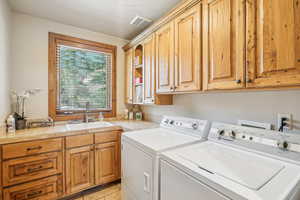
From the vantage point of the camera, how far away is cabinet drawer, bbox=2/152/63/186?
1455mm

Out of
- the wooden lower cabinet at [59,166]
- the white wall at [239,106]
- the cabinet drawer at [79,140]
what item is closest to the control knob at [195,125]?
the white wall at [239,106]

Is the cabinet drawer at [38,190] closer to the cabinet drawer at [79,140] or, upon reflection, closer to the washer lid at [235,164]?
the cabinet drawer at [79,140]

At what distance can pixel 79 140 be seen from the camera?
1.83 metres

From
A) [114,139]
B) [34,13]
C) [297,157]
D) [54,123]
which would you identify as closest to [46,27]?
[34,13]

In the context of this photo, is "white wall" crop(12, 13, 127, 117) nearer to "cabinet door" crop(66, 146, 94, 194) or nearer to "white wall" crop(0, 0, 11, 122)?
"white wall" crop(0, 0, 11, 122)

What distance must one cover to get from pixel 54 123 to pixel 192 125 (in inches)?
80.7

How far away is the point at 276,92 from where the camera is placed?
1191mm

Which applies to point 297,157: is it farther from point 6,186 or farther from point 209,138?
point 6,186

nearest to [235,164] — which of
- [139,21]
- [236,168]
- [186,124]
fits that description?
[236,168]

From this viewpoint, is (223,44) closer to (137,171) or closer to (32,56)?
(137,171)

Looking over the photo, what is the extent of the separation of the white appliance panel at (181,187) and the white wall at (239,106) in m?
0.90

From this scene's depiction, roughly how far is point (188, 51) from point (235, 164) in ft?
3.66

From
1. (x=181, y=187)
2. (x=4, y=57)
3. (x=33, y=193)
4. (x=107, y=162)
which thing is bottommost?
(x=33, y=193)

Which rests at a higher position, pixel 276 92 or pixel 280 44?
pixel 280 44
